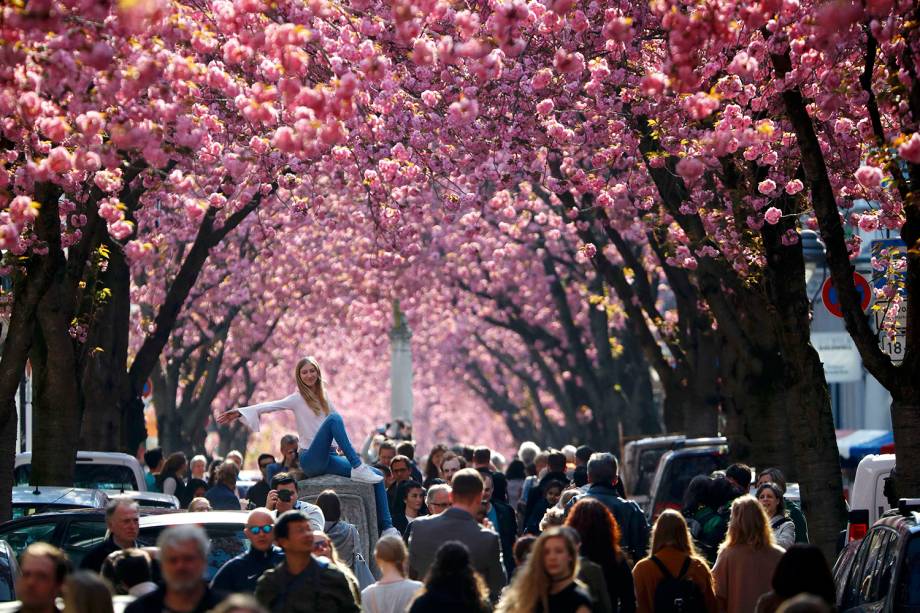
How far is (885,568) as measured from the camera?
10641 millimetres

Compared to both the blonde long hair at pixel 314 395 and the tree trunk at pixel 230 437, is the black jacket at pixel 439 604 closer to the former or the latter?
the blonde long hair at pixel 314 395

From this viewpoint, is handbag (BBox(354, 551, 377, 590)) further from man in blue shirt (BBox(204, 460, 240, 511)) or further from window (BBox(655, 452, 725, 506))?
window (BBox(655, 452, 725, 506))

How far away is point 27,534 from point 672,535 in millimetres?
5561

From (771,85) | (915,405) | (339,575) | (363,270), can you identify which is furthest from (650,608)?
(363,270)

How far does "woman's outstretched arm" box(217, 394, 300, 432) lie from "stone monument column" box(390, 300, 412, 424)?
1045 inches

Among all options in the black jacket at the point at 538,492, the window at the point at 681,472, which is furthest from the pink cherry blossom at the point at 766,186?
the window at the point at 681,472

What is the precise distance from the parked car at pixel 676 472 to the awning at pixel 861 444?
12.1 metres

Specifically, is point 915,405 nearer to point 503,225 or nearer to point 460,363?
point 503,225

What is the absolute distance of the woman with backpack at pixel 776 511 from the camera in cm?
1356

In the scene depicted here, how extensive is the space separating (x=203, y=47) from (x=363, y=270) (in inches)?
969

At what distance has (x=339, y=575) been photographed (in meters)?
9.56

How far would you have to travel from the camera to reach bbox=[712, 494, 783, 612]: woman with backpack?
A: 1116cm

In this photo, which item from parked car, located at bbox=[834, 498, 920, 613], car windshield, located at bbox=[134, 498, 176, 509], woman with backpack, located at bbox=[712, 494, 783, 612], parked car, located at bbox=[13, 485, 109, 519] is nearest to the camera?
parked car, located at bbox=[834, 498, 920, 613]

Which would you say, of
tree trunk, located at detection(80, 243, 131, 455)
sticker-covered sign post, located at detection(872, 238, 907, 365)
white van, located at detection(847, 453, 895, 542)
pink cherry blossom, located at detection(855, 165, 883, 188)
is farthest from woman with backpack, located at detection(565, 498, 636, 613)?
tree trunk, located at detection(80, 243, 131, 455)
